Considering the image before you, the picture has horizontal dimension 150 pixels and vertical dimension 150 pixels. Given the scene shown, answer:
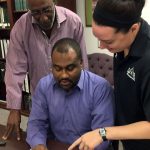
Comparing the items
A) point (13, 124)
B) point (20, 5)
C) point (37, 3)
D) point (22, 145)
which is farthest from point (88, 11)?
point (22, 145)

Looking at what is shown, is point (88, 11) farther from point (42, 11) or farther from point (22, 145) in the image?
point (22, 145)

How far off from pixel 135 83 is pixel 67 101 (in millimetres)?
503

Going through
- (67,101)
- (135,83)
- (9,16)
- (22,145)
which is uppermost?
(135,83)

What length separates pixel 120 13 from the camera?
44.0 inches

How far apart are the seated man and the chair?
1962mm

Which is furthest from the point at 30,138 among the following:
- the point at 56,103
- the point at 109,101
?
the point at 109,101

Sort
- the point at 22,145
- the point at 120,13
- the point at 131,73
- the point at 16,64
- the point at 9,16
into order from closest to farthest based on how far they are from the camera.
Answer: the point at 120,13
the point at 131,73
the point at 22,145
the point at 16,64
the point at 9,16

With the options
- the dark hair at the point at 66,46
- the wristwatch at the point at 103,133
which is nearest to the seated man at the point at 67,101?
the dark hair at the point at 66,46

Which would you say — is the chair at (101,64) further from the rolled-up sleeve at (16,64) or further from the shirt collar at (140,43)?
the shirt collar at (140,43)

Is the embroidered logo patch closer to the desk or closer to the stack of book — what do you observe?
the desk

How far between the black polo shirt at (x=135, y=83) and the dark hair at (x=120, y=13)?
0.10m

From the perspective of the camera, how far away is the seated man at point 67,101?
1552 millimetres

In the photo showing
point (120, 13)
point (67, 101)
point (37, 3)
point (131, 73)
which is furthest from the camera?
point (37, 3)

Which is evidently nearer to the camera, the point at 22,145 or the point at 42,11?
the point at 22,145
